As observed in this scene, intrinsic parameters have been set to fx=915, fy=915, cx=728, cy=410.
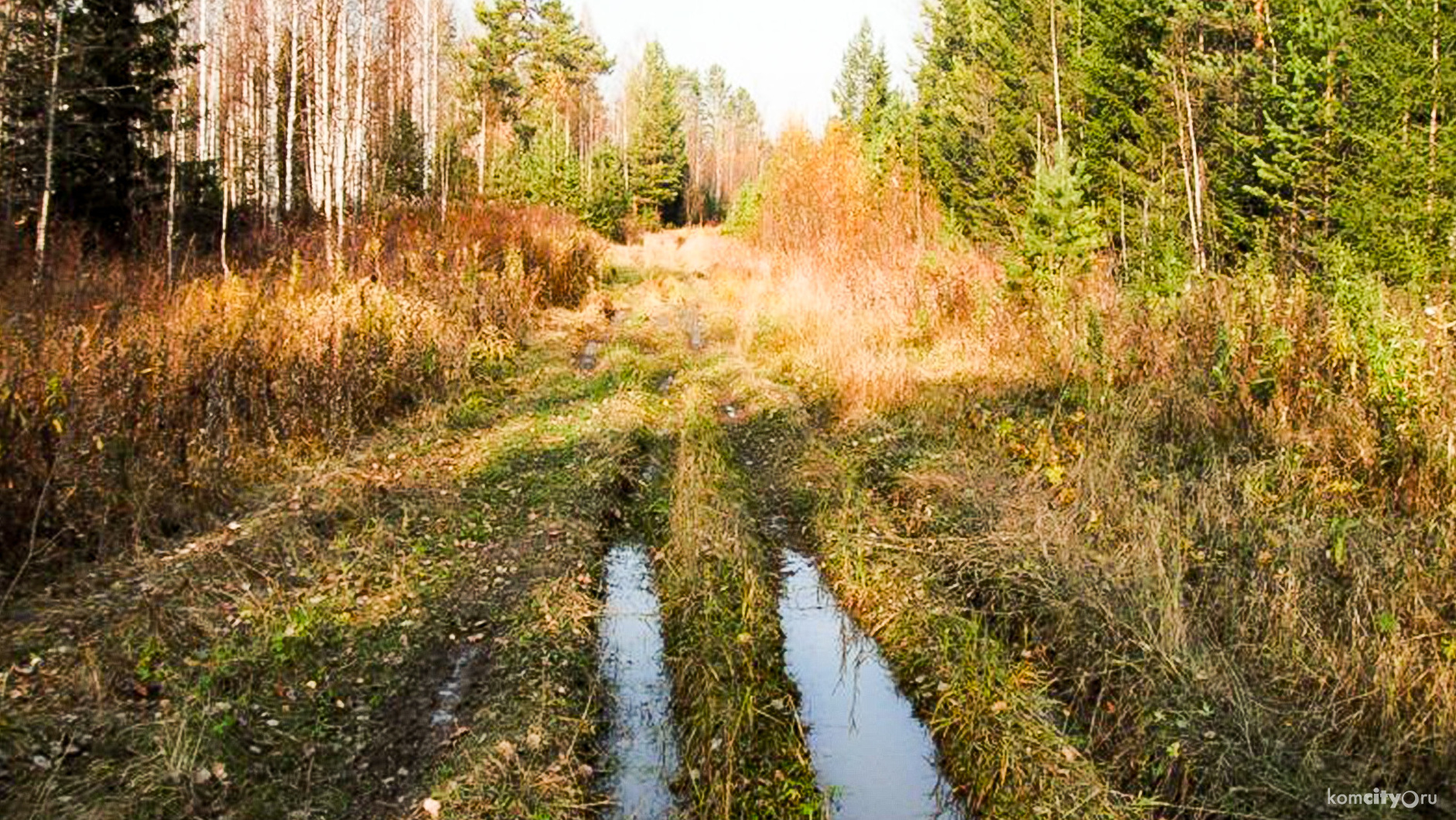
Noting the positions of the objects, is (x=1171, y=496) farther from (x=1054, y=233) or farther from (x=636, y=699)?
(x=1054, y=233)

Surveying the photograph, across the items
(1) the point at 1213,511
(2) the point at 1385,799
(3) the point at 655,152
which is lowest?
(2) the point at 1385,799

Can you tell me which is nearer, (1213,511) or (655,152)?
(1213,511)

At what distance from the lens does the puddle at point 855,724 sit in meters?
4.06

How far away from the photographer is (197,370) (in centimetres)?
726

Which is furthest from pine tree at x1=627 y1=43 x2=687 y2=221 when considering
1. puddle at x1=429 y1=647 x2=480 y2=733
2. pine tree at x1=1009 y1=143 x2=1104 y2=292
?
puddle at x1=429 y1=647 x2=480 y2=733

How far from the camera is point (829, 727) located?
4.65m

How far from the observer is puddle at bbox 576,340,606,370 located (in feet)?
44.9

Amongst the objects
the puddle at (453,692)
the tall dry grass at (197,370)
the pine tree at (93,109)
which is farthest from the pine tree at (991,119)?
the puddle at (453,692)

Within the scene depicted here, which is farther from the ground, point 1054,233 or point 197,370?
point 1054,233

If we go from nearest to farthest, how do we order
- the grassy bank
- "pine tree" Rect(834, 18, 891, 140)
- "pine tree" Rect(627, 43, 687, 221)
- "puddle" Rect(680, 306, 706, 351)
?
the grassy bank
"puddle" Rect(680, 306, 706, 351)
"pine tree" Rect(834, 18, 891, 140)
"pine tree" Rect(627, 43, 687, 221)

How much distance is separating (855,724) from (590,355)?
426 inches

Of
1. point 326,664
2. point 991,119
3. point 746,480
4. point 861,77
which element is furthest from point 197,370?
point 861,77

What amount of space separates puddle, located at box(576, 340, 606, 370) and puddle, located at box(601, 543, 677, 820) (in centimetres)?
731

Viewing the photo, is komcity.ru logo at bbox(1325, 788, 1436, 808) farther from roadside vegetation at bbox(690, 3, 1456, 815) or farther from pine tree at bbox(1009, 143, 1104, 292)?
pine tree at bbox(1009, 143, 1104, 292)
